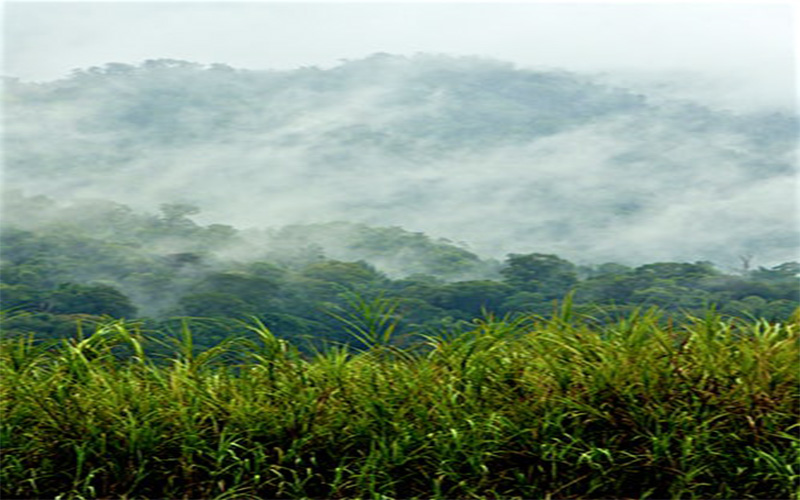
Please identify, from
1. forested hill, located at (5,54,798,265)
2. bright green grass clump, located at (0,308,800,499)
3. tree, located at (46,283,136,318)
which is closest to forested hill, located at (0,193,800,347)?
tree, located at (46,283,136,318)

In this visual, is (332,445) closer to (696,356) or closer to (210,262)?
(696,356)

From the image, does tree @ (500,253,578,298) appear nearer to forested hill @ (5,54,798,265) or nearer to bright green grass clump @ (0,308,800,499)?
forested hill @ (5,54,798,265)

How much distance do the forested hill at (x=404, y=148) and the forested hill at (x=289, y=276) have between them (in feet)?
2.76

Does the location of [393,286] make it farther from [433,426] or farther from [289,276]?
[433,426]

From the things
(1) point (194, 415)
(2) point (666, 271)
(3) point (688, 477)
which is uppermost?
(1) point (194, 415)

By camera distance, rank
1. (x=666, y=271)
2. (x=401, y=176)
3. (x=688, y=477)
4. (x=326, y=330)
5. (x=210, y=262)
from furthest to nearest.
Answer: (x=401, y=176) → (x=210, y=262) → (x=666, y=271) → (x=326, y=330) → (x=688, y=477)

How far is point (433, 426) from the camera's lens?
→ 3775 millimetres

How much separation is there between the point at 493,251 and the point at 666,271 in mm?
2552

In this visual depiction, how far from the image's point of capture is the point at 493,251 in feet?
43.8

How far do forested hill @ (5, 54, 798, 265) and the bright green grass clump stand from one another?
10399 millimetres

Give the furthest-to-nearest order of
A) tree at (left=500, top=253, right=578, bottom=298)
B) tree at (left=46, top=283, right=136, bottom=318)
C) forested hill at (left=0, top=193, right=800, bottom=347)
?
tree at (left=500, top=253, right=578, bottom=298) → forested hill at (left=0, top=193, right=800, bottom=347) → tree at (left=46, top=283, right=136, bottom=318)

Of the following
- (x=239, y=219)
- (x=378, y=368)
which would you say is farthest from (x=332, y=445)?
(x=239, y=219)

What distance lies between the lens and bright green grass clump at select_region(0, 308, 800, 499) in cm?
368

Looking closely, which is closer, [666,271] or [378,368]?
[378,368]
